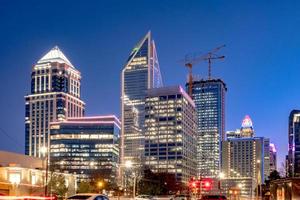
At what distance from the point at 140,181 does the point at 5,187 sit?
63148 mm

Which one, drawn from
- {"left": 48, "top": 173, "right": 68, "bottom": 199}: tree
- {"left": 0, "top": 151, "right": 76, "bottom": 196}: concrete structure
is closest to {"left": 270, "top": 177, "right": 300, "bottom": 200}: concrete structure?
{"left": 0, "top": 151, "right": 76, "bottom": 196}: concrete structure

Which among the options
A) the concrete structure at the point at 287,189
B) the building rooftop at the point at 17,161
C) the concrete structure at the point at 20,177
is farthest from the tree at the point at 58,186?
the concrete structure at the point at 287,189

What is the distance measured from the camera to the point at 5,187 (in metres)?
52.2

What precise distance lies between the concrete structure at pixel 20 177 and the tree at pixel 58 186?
83 centimetres

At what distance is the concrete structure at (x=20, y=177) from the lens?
5319cm

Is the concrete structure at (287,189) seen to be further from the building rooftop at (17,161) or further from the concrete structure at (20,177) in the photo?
the building rooftop at (17,161)

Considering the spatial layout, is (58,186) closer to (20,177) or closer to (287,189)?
(20,177)

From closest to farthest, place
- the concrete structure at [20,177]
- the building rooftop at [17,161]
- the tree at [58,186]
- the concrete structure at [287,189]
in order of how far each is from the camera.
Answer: the concrete structure at [287,189], the concrete structure at [20,177], the building rooftop at [17,161], the tree at [58,186]

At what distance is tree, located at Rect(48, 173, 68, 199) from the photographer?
62200 mm

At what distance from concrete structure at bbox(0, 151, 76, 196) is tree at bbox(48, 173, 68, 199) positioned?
0.83 m

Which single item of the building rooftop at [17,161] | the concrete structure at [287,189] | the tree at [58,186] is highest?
the building rooftop at [17,161]

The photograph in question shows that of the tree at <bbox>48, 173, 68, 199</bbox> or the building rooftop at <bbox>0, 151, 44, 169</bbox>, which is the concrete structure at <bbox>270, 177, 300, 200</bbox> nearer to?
the building rooftop at <bbox>0, 151, 44, 169</bbox>

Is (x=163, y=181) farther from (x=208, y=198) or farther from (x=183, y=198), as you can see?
(x=208, y=198)

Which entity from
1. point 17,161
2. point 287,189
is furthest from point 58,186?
point 287,189
